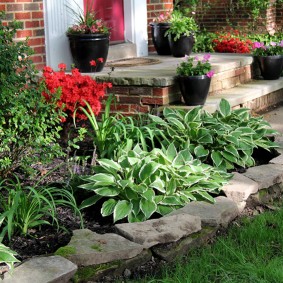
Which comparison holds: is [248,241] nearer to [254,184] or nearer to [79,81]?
[254,184]

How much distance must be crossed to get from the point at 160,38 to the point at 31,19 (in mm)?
2144

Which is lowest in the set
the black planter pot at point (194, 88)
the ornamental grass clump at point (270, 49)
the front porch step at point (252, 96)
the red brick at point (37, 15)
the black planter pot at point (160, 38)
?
the front porch step at point (252, 96)

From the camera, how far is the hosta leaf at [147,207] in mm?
3754

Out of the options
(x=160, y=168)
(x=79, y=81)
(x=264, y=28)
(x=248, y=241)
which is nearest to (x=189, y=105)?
(x=79, y=81)

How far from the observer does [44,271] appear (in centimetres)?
296

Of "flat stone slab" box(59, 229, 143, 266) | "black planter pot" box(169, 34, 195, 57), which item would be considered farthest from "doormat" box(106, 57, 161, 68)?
"flat stone slab" box(59, 229, 143, 266)

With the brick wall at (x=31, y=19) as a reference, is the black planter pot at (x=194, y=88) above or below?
below

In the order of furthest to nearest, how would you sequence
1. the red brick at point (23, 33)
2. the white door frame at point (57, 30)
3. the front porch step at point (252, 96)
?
the white door frame at point (57, 30), the red brick at point (23, 33), the front porch step at point (252, 96)

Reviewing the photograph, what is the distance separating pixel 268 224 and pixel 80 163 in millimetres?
1580

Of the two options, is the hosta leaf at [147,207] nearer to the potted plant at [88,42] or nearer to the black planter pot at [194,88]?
the black planter pot at [194,88]

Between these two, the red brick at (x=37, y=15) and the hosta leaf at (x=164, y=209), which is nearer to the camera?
the hosta leaf at (x=164, y=209)

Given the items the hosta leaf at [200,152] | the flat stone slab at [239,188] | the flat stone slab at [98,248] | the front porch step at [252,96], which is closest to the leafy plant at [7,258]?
the flat stone slab at [98,248]

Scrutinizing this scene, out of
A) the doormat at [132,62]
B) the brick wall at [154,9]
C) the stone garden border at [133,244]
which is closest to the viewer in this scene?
the stone garden border at [133,244]

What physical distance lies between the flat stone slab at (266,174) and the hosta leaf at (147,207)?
97cm
